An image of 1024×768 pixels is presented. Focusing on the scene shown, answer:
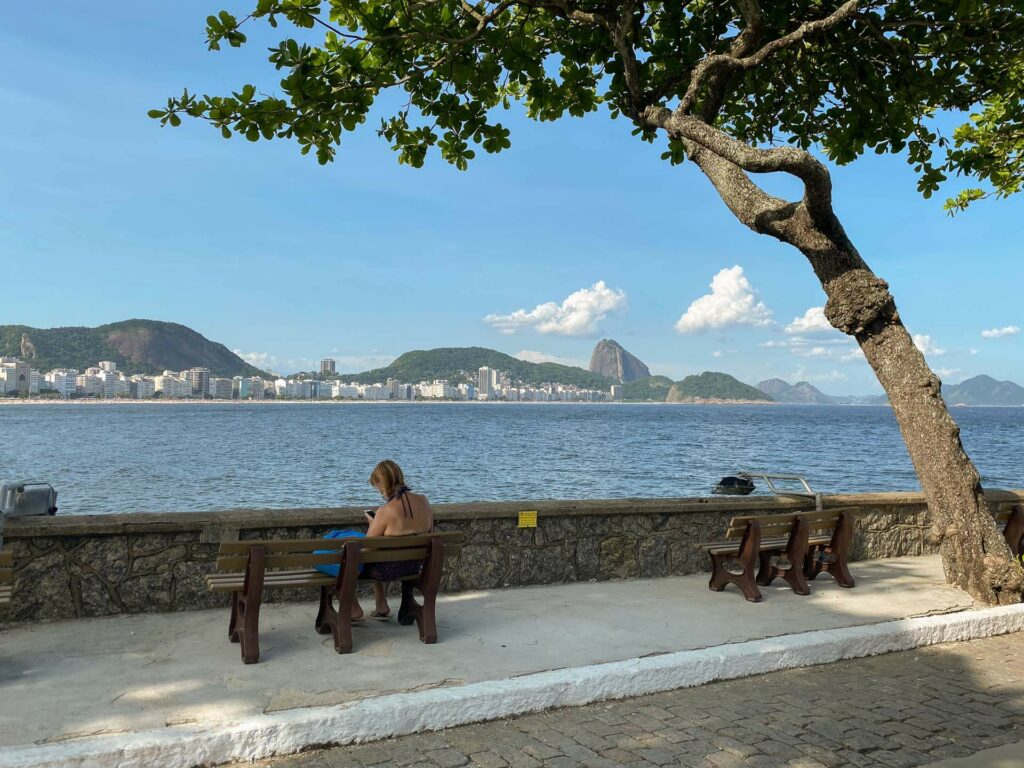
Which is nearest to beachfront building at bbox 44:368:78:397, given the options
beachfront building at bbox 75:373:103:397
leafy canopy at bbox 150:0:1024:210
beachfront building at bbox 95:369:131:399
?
beachfront building at bbox 75:373:103:397

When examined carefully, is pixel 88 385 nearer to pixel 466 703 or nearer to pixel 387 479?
pixel 387 479

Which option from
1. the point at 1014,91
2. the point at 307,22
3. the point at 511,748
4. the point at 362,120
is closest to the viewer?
the point at 511,748

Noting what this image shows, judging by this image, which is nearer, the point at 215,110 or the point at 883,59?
the point at 215,110

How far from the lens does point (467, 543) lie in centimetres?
724

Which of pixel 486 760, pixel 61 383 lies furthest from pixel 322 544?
pixel 61 383

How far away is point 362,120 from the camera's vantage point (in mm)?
8242

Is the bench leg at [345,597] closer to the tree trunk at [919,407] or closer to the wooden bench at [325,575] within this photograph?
the wooden bench at [325,575]

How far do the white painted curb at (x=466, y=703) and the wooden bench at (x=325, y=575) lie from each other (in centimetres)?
106

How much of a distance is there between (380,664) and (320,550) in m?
0.94

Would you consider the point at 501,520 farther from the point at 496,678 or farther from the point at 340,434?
the point at 340,434

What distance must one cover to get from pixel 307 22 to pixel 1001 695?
23.5 ft

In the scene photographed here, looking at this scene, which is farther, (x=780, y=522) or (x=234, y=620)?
(x=780, y=522)

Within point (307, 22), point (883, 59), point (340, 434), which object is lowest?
point (340, 434)

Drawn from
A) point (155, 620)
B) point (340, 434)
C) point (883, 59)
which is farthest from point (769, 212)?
point (340, 434)
